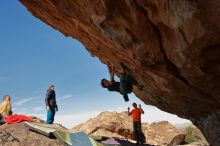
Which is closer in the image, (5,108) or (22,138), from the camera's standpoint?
(22,138)

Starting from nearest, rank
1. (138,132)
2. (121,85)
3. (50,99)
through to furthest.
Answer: (121,85) < (138,132) < (50,99)

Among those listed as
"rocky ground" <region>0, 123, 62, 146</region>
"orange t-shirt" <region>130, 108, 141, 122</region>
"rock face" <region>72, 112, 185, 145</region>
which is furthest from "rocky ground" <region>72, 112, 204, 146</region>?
"rocky ground" <region>0, 123, 62, 146</region>

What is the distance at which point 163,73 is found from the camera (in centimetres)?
1465

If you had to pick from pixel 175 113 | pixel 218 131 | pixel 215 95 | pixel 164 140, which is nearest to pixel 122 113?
pixel 164 140

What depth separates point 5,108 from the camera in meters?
21.8

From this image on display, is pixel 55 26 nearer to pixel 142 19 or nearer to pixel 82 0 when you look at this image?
pixel 82 0

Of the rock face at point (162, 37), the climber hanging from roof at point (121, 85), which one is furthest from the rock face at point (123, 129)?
the climber hanging from roof at point (121, 85)

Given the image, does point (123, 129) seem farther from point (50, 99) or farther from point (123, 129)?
point (50, 99)

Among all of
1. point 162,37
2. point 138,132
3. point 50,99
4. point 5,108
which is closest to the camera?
point 162,37

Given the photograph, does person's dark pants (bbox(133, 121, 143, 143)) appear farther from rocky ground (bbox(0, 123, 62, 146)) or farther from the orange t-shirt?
rocky ground (bbox(0, 123, 62, 146))

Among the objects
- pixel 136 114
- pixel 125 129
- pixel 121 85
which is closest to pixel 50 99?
pixel 136 114

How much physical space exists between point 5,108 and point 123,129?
10.6 m

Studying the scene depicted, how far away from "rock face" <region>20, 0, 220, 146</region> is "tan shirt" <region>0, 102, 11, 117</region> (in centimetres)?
682

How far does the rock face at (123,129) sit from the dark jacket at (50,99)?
283 inches
